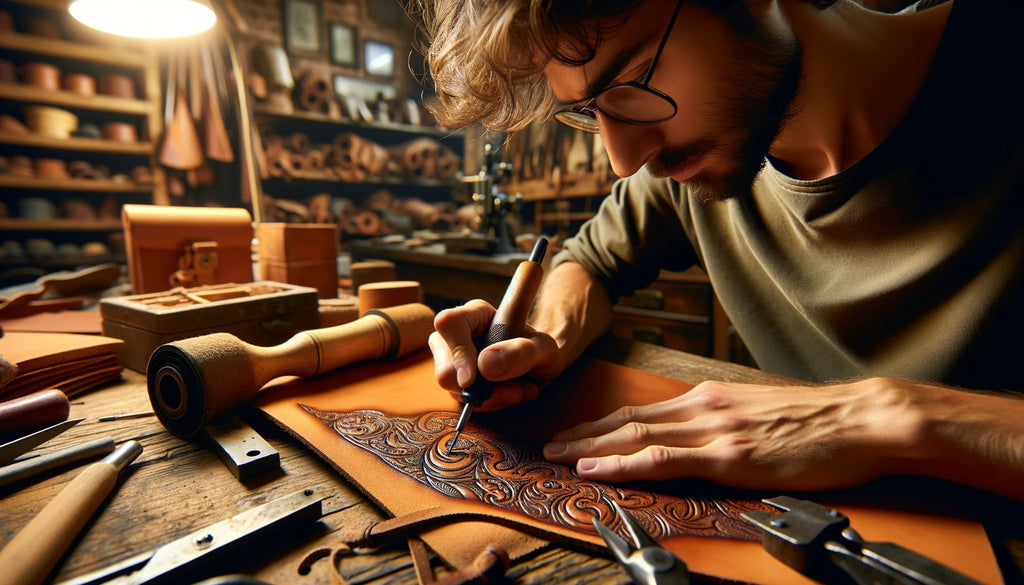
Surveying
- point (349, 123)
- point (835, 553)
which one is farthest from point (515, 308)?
point (349, 123)

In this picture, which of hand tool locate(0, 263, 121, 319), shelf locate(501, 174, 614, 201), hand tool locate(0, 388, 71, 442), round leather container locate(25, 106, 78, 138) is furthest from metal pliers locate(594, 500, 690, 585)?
round leather container locate(25, 106, 78, 138)

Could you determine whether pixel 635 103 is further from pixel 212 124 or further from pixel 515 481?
pixel 212 124

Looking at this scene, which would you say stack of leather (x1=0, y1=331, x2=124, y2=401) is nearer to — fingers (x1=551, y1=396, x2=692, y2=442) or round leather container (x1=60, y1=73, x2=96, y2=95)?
fingers (x1=551, y1=396, x2=692, y2=442)

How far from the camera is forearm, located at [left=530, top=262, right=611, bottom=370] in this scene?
1410 millimetres

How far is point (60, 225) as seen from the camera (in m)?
4.03

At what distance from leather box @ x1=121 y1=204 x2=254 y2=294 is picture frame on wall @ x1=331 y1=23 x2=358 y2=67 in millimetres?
4360

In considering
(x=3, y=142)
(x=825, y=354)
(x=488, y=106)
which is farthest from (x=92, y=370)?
(x=3, y=142)

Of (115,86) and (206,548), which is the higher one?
(115,86)

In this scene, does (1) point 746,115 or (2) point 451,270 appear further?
(2) point 451,270

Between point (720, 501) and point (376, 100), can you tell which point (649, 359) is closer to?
point (720, 501)

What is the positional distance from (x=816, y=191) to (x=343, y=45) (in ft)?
18.6

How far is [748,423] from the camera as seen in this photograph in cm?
82

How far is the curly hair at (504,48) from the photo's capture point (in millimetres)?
948

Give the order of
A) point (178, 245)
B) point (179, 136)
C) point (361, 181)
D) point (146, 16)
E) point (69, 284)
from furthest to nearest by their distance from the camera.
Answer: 1. point (361, 181)
2. point (179, 136)
3. point (146, 16)
4. point (69, 284)
5. point (178, 245)
